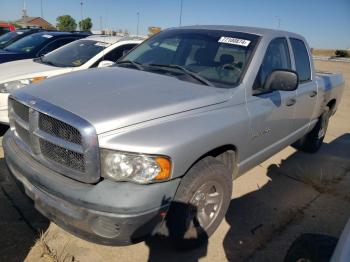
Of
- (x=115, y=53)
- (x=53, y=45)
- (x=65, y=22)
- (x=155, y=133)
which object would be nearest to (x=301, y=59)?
(x=155, y=133)

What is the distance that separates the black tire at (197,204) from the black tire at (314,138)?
3002 mm

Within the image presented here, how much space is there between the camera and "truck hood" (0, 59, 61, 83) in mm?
4941

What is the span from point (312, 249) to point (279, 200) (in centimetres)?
166

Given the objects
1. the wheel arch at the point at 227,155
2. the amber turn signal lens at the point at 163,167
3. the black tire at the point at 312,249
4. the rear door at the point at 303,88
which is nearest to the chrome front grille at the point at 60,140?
the amber turn signal lens at the point at 163,167

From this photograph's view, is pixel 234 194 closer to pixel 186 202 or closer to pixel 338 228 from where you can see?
pixel 338 228

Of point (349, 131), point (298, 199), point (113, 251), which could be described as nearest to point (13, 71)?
point (113, 251)

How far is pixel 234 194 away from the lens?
399cm

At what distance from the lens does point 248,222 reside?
3.44 meters

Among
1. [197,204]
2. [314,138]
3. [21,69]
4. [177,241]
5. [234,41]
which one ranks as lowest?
[314,138]

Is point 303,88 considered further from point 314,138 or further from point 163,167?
point 163,167

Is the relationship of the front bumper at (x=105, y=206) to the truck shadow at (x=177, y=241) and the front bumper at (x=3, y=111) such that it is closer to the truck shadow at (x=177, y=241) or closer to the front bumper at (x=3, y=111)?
the truck shadow at (x=177, y=241)

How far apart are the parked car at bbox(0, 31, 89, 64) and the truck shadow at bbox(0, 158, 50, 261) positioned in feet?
14.8

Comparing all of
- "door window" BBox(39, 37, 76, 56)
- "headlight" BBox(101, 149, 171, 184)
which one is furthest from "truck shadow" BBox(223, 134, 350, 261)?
"door window" BBox(39, 37, 76, 56)

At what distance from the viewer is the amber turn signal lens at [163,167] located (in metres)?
2.31
